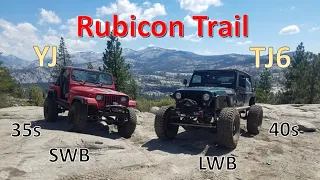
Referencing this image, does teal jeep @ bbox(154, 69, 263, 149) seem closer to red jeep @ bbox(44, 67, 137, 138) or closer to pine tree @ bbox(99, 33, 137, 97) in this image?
red jeep @ bbox(44, 67, 137, 138)

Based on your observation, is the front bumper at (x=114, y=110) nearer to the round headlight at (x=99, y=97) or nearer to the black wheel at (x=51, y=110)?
the round headlight at (x=99, y=97)

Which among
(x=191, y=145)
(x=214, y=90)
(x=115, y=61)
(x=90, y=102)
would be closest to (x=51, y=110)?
(x=90, y=102)

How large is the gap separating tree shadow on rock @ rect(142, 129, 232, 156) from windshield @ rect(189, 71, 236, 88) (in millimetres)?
1707

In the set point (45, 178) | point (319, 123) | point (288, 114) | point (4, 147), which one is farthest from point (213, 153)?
point (288, 114)

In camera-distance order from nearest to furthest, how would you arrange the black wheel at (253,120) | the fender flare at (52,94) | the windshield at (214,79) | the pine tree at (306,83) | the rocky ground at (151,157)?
the rocky ground at (151,157), the windshield at (214,79), the black wheel at (253,120), the fender flare at (52,94), the pine tree at (306,83)

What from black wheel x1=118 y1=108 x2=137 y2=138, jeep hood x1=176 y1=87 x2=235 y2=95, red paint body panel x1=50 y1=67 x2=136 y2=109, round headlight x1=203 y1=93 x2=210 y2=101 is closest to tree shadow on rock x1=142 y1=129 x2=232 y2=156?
black wheel x1=118 y1=108 x2=137 y2=138

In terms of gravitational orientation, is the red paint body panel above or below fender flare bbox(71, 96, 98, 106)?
above

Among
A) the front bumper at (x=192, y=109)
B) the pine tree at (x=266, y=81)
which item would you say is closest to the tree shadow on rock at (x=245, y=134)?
the front bumper at (x=192, y=109)

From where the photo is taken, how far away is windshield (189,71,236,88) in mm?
10172

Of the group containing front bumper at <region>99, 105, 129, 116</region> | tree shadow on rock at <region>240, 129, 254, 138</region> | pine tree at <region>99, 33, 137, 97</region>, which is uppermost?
pine tree at <region>99, 33, 137, 97</region>

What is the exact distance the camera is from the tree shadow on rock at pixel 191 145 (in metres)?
7.99

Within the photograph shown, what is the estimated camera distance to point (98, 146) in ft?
25.1

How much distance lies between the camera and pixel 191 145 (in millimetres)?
8672

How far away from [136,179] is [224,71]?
19.1 ft
